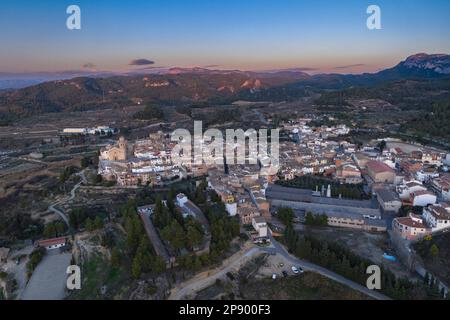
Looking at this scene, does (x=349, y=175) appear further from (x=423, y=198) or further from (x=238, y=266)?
(x=238, y=266)

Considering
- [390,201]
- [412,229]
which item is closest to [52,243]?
[412,229]

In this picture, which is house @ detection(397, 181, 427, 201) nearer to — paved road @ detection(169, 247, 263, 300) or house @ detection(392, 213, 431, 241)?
house @ detection(392, 213, 431, 241)

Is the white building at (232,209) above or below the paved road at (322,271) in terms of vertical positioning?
above

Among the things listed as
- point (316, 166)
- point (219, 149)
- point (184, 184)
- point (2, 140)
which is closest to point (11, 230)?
point (184, 184)

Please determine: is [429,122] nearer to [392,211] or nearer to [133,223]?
[392,211]

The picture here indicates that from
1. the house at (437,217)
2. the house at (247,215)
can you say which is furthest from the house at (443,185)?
the house at (247,215)

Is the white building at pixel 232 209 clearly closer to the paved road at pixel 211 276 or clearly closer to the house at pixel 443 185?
the paved road at pixel 211 276
